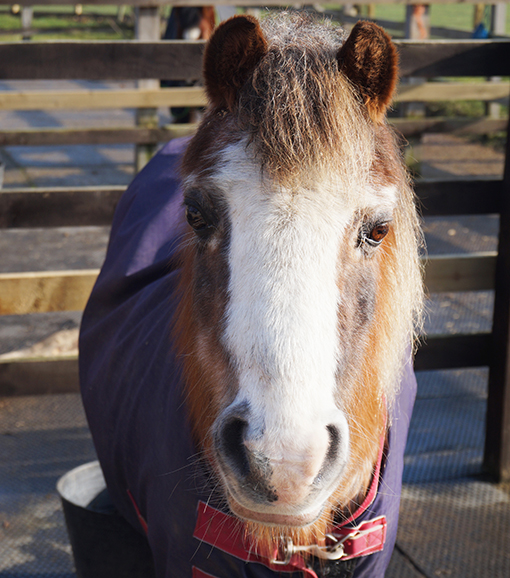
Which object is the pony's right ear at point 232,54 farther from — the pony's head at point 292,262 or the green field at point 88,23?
the green field at point 88,23

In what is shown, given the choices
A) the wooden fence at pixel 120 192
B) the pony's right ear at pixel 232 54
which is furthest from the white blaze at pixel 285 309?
the wooden fence at pixel 120 192

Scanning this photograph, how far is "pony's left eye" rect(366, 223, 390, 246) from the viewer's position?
1.33 m

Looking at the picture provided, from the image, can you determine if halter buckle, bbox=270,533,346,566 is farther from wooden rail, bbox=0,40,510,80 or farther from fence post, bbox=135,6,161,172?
fence post, bbox=135,6,161,172

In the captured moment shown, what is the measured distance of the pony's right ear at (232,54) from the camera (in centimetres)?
132

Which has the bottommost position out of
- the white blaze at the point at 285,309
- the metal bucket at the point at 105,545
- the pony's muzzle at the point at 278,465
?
the metal bucket at the point at 105,545

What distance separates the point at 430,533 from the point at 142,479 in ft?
5.47

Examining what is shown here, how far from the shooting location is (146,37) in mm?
5762

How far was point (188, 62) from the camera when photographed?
8.67 ft

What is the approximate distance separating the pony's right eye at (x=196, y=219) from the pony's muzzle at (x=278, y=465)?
47cm

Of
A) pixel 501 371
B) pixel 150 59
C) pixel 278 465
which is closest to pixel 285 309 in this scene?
pixel 278 465

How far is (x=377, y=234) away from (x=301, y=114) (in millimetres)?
332

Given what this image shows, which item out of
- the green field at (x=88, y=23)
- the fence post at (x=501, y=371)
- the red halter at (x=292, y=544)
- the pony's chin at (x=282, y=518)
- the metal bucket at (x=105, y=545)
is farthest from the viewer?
the green field at (x=88, y=23)

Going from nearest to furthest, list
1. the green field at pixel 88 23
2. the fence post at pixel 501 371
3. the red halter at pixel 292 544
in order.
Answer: the red halter at pixel 292 544
the fence post at pixel 501 371
the green field at pixel 88 23

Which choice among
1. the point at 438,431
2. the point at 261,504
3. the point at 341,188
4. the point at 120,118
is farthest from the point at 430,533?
the point at 120,118
